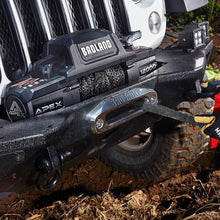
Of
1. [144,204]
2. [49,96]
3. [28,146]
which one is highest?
[49,96]

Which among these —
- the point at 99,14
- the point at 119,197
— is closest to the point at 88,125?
the point at 99,14

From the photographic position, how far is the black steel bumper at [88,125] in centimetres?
169

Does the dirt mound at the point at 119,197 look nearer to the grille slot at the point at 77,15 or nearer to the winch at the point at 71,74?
the winch at the point at 71,74

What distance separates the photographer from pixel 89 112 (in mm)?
1899

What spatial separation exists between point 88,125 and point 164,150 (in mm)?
1187

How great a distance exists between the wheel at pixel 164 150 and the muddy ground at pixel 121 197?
15 cm

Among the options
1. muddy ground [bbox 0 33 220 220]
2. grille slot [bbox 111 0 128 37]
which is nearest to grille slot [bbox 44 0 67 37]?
grille slot [bbox 111 0 128 37]

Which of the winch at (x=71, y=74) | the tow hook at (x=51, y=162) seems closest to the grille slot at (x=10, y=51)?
the winch at (x=71, y=74)

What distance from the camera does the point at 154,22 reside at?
2947 mm

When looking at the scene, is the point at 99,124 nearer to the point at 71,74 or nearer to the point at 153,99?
the point at 71,74

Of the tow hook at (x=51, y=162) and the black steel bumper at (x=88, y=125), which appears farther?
the tow hook at (x=51, y=162)

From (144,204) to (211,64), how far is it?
3.23 metres

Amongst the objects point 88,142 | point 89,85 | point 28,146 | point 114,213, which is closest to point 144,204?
point 114,213

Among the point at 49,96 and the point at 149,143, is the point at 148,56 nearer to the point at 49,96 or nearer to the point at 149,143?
the point at 49,96
